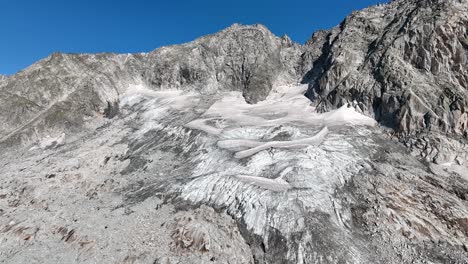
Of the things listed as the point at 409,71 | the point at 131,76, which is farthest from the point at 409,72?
the point at 131,76

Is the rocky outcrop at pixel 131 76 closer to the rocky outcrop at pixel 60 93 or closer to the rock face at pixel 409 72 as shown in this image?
the rocky outcrop at pixel 60 93

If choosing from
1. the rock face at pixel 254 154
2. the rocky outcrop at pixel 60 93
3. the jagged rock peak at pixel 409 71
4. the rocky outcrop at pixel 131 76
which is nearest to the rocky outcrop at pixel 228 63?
the rocky outcrop at pixel 131 76

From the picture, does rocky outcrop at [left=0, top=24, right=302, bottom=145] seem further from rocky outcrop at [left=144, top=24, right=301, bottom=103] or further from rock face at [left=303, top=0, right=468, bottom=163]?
rock face at [left=303, top=0, right=468, bottom=163]

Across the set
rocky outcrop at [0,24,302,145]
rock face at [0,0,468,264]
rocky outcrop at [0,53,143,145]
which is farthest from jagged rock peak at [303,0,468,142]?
rocky outcrop at [0,53,143,145]

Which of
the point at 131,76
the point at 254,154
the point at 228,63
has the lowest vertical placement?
the point at 254,154

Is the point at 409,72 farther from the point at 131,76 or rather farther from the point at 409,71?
the point at 131,76

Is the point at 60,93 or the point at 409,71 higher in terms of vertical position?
the point at 60,93

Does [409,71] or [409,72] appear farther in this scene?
[409,71]
